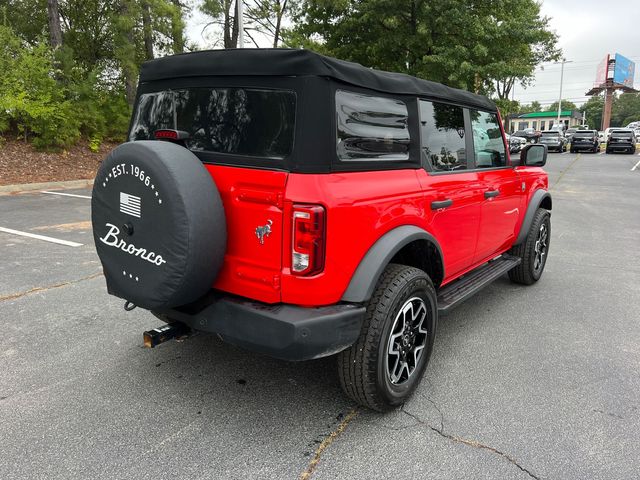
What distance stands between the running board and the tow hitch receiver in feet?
5.16

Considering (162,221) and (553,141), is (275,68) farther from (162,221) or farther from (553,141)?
(553,141)

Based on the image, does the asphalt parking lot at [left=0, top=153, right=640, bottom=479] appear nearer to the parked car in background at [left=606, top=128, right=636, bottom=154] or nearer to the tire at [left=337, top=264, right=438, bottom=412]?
the tire at [left=337, top=264, right=438, bottom=412]

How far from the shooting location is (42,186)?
11.2 meters

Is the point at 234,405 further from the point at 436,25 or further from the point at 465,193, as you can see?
the point at 436,25

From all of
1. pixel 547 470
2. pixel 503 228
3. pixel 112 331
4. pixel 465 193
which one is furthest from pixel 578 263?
pixel 112 331

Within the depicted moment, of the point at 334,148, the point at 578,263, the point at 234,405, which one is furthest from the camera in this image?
the point at 578,263

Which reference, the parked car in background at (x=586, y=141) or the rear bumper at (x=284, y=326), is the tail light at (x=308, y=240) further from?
the parked car in background at (x=586, y=141)

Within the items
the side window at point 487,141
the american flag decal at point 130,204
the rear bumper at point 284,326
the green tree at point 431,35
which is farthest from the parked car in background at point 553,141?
the american flag decal at point 130,204

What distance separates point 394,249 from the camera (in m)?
2.48

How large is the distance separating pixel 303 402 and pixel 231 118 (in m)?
1.65

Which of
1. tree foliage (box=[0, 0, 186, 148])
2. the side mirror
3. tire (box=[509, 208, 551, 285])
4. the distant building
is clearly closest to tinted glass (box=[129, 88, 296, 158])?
the side mirror

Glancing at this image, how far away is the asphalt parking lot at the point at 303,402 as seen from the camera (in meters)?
2.24

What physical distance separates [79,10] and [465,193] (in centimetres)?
2079

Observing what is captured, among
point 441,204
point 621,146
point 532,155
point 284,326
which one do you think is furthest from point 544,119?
point 284,326
